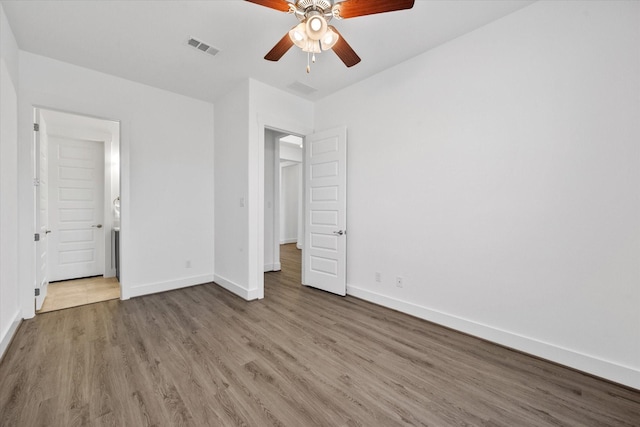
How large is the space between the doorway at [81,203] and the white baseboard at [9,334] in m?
1.20

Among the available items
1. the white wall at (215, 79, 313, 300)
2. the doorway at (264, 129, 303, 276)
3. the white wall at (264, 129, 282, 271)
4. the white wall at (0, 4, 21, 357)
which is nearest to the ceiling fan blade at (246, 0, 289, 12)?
the white wall at (215, 79, 313, 300)

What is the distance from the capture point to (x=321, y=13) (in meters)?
2.03

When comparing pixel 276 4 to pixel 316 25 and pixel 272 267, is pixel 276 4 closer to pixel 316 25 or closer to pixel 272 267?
pixel 316 25

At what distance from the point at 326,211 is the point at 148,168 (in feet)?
8.42

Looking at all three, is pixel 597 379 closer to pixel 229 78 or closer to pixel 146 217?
pixel 229 78

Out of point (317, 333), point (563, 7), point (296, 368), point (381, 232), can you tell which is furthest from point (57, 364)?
point (563, 7)

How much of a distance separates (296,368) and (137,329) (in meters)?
1.79

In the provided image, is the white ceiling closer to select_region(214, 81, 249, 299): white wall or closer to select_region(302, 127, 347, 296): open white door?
select_region(214, 81, 249, 299): white wall

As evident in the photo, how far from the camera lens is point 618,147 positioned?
195cm

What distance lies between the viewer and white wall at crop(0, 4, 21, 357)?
226 centimetres

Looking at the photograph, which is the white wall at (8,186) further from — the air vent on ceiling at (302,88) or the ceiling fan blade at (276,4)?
the air vent on ceiling at (302,88)

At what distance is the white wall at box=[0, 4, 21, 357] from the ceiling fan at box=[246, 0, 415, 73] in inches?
91.8

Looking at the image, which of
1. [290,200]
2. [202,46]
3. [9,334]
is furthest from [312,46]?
[290,200]

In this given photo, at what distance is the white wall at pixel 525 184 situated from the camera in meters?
1.96
